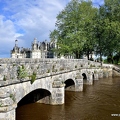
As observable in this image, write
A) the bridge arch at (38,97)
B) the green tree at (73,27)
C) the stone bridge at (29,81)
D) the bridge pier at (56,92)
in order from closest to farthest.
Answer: the stone bridge at (29,81), the bridge pier at (56,92), the bridge arch at (38,97), the green tree at (73,27)

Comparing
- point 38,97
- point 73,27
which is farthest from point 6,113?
point 73,27

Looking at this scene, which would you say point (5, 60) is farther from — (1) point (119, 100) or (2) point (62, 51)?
(2) point (62, 51)

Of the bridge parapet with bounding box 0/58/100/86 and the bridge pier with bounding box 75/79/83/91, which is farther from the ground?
the bridge parapet with bounding box 0/58/100/86

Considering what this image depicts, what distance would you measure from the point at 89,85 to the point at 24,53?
54001 mm

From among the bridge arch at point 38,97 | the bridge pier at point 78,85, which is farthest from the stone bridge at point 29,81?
the bridge pier at point 78,85

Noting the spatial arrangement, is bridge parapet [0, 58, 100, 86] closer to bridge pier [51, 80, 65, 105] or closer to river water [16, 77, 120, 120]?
bridge pier [51, 80, 65, 105]

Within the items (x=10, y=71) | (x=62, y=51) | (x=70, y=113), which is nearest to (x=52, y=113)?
(x=70, y=113)

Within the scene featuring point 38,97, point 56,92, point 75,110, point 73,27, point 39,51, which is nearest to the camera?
point 75,110

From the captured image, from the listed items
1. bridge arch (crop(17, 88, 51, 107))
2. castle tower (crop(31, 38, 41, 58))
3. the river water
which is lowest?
the river water

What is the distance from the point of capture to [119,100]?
19.5 m

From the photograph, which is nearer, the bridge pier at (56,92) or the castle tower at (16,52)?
the bridge pier at (56,92)

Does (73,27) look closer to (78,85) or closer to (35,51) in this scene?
(78,85)

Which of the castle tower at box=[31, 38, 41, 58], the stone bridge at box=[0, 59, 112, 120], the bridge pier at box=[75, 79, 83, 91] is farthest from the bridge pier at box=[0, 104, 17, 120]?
the castle tower at box=[31, 38, 41, 58]

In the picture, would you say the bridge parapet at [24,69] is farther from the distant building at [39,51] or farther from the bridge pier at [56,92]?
the distant building at [39,51]
